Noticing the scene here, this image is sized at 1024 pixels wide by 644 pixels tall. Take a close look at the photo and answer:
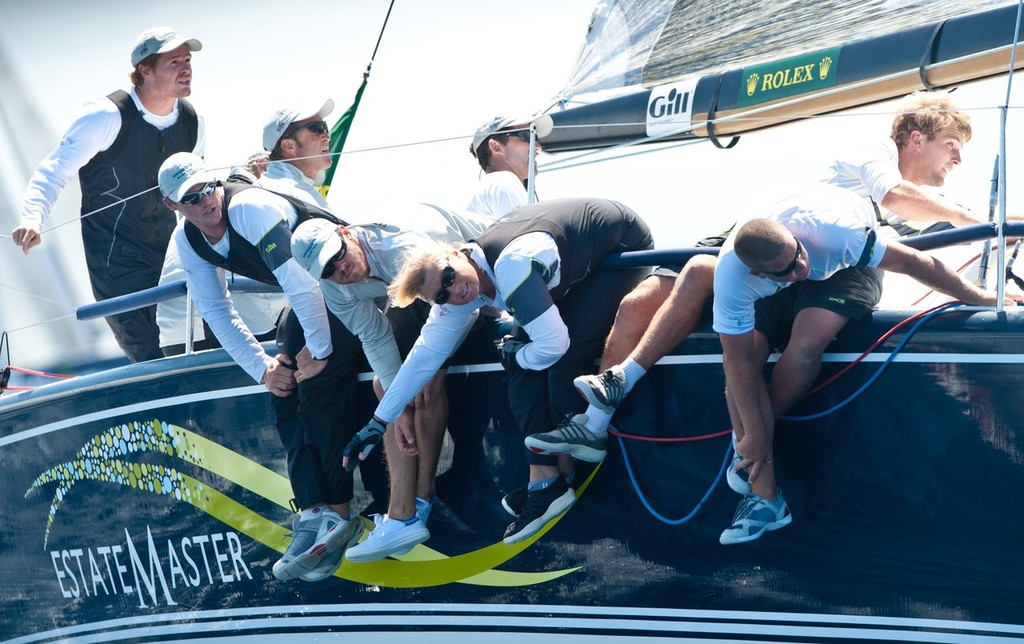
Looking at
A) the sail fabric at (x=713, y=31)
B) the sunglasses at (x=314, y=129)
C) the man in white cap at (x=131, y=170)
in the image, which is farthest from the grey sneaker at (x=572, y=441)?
the man in white cap at (x=131, y=170)

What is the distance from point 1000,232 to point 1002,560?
0.86 m

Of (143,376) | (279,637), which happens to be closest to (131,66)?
(143,376)

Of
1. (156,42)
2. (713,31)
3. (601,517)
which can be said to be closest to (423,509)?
(601,517)

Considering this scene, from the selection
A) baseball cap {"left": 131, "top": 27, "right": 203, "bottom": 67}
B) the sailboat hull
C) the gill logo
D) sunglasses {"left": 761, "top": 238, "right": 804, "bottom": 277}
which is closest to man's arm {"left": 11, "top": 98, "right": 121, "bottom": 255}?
baseball cap {"left": 131, "top": 27, "right": 203, "bottom": 67}

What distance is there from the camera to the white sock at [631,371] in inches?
134

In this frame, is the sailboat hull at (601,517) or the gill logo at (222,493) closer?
the sailboat hull at (601,517)

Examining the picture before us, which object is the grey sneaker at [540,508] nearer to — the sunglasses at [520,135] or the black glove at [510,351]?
the black glove at [510,351]

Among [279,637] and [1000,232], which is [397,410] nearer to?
[279,637]

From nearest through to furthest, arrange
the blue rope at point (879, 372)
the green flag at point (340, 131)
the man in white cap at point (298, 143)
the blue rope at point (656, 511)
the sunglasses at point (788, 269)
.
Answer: the sunglasses at point (788, 269) → the blue rope at point (879, 372) → the blue rope at point (656, 511) → the man in white cap at point (298, 143) → the green flag at point (340, 131)

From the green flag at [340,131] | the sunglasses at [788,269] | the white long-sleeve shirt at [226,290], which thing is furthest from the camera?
the green flag at [340,131]

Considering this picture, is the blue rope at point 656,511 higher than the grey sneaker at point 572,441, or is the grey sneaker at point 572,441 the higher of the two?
the grey sneaker at point 572,441

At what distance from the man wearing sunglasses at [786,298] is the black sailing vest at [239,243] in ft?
4.85

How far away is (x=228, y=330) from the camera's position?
4.14 meters

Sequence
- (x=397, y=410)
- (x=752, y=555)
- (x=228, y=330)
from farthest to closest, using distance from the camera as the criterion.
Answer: (x=228, y=330) → (x=397, y=410) → (x=752, y=555)
